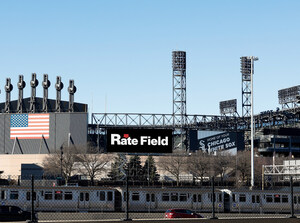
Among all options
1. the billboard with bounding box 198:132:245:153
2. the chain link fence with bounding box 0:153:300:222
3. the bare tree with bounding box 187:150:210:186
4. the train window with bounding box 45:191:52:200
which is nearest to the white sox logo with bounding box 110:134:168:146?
the chain link fence with bounding box 0:153:300:222

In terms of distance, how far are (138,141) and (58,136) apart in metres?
114

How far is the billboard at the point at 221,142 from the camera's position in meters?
157

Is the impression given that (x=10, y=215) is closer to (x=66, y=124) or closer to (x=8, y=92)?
(x=66, y=124)

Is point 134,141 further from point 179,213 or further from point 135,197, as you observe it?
point 135,197

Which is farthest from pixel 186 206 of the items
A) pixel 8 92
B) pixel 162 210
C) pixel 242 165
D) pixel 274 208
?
pixel 8 92

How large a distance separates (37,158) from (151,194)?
83968 mm

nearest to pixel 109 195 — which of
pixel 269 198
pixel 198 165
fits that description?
pixel 269 198

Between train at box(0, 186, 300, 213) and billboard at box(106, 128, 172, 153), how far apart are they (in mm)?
24195

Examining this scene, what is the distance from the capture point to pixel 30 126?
141750 millimetres

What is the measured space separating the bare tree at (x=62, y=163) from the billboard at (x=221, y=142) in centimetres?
4434

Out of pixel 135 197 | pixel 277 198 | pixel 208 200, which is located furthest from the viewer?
pixel 277 198

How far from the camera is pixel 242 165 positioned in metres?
123

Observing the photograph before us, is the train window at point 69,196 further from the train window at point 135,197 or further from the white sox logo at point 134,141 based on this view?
the white sox logo at point 134,141

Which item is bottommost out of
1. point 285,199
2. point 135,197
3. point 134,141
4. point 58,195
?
point 285,199
